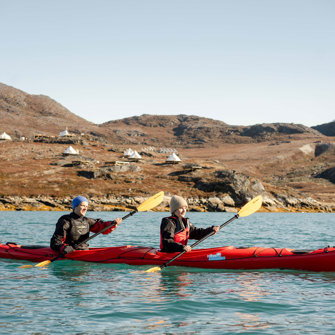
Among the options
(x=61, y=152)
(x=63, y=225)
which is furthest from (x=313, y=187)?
(x=63, y=225)

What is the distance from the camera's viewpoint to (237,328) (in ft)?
23.0

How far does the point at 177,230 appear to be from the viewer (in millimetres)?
12375

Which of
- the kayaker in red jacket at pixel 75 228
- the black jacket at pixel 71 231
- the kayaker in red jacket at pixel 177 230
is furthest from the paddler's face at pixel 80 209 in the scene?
the kayaker in red jacket at pixel 177 230

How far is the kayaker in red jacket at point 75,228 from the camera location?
1268cm

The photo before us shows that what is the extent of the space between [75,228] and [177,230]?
2.91 m

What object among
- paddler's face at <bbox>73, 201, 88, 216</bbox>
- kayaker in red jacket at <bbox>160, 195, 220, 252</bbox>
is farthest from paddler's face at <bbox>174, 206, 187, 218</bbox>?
paddler's face at <bbox>73, 201, 88, 216</bbox>

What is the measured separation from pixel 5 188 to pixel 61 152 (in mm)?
30763

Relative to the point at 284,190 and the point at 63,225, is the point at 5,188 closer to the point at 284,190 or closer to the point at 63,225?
the point at 284,190

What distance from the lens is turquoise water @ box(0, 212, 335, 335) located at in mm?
7090

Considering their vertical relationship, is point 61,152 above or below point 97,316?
above

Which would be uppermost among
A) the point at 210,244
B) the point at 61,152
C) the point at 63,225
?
the point at 61,152

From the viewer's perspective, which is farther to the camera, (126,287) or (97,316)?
(126,287)

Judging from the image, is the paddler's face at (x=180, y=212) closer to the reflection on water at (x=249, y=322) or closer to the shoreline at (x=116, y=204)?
the reflection on water at (x=249, y=322)

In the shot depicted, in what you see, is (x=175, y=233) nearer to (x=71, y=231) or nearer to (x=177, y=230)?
(x=177, y=230)
